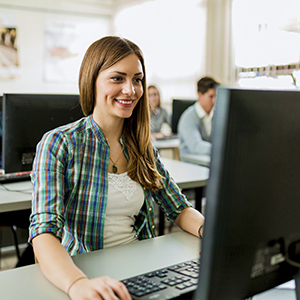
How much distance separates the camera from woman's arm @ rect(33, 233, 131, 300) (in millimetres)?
720

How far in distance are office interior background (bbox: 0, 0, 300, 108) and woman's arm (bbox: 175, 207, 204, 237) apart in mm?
3167

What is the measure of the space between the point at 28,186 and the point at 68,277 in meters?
1.15

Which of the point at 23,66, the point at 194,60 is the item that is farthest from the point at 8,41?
the point at 194,60

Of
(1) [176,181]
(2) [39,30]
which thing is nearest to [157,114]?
(2) [39,30]

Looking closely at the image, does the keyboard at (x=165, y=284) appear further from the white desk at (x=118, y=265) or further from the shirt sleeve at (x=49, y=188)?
the shirt sleeve at (x=49, y=188)

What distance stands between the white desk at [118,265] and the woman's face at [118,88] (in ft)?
1.39

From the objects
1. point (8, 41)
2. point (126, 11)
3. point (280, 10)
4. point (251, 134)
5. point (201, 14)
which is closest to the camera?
point (251, 134)

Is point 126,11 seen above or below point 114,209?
above

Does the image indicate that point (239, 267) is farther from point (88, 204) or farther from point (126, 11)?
point (126, 11)

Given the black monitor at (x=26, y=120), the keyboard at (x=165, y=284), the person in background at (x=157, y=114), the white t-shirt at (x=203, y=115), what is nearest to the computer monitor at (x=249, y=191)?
the keyboard at (x=165, y=284)

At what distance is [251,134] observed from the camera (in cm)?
51

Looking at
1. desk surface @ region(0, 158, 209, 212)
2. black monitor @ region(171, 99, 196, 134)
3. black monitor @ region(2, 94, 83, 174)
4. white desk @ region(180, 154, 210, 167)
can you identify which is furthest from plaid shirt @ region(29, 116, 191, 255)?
black monitor @ region(171, 99, 196, 134)

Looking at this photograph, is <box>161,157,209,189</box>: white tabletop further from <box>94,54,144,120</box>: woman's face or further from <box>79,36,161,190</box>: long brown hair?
<box>94,54,144,120</box>: woman's face

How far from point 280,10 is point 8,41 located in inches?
162
